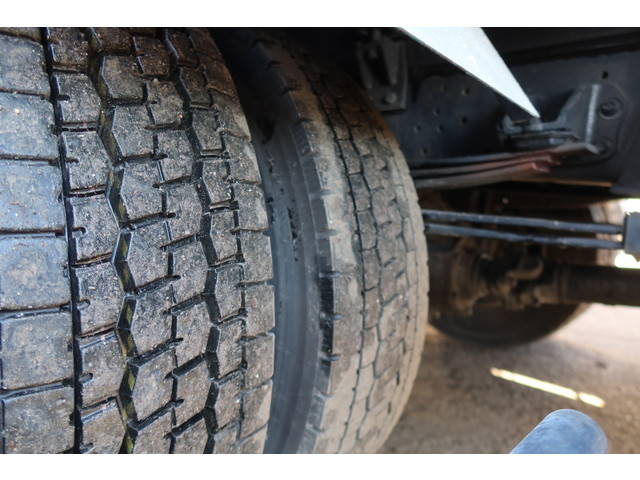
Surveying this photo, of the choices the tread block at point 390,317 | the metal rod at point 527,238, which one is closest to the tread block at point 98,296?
the tread block at point 390,317

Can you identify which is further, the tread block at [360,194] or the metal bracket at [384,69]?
the metal bracket at [384,69]

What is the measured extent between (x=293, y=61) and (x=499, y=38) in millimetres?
521

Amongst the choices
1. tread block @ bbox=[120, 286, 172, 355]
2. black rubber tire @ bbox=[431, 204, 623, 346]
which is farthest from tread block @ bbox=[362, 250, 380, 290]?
black rubber tire @ bbox=[431, 204, 623, 346]

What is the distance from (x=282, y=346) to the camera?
1098 millimetres

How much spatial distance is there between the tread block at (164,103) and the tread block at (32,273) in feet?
0.75

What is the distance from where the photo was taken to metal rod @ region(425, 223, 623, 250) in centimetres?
136

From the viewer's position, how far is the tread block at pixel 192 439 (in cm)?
77

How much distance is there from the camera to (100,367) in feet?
2.19

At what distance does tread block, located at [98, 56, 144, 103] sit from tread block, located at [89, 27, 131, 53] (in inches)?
0.5

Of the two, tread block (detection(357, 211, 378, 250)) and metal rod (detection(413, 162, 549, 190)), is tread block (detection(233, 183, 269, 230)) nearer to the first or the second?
tread block (detection(357, 211, 378, 250))

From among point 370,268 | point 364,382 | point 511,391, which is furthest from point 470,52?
point 511,391

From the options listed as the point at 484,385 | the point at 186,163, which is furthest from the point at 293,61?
the point at 484,385

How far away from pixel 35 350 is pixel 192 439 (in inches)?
11.0

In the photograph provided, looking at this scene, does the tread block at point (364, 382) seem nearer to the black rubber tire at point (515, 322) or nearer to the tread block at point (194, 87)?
the tread block at point (194, 87)
